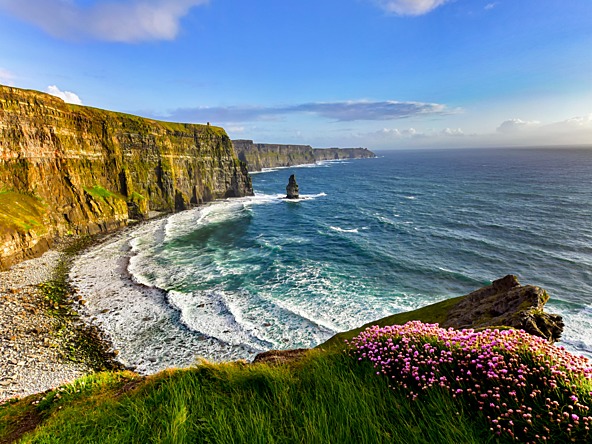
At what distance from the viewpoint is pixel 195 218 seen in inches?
2594

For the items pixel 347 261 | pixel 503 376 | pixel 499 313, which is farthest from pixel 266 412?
pixel 347 261

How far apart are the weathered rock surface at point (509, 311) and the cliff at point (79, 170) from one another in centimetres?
4602

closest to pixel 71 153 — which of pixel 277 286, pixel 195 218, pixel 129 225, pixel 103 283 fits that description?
pixel 129 225

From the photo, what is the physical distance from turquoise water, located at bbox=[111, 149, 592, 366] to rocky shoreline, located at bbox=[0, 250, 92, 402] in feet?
27.0

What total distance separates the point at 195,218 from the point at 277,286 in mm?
40720

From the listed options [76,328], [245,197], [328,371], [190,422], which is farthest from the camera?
[245,197]

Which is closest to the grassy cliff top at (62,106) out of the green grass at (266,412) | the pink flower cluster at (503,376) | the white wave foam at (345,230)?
the white wave foam at (345,230)

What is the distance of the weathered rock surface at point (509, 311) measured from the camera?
912 centimetres

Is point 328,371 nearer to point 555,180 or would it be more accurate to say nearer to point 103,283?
point 103,283

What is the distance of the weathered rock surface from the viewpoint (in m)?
9.12

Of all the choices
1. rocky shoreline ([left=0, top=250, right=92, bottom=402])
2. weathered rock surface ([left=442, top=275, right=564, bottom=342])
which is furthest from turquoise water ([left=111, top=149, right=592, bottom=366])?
weathered rock surface ([left=442, top=275, right=564, bottom=342])

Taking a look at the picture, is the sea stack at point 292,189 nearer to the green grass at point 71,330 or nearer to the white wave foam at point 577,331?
the green grass at point 71,330

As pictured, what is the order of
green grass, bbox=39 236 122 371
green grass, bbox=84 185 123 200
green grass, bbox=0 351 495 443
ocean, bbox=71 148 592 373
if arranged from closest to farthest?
1. green grass, bbox=0 351 495 443
2. green grass, bbox=39 236 122 371
3. ocean, bbox=71 148 592 373
4. green grass, bbox=84 185 123 200

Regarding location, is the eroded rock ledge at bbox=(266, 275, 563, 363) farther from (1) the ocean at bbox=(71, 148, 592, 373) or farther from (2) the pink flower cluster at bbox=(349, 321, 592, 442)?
(1) the ocean at bbox=(71, 148, 592, 373)
